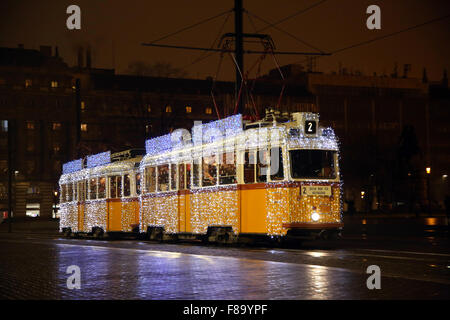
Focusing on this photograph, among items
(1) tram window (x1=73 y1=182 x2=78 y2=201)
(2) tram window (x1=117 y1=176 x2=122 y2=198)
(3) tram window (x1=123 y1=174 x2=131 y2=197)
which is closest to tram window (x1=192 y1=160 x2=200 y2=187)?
(3) tram window (x1=123 y1=174 x2=131 y2=197)

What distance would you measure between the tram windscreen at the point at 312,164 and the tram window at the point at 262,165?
Result: 766mm

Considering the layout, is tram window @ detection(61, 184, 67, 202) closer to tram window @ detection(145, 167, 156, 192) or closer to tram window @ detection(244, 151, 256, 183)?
tram window @ detection(145, 167, 156, 192)

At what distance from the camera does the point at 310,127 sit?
20.1 meters

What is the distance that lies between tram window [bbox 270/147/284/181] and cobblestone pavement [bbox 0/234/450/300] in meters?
2.14

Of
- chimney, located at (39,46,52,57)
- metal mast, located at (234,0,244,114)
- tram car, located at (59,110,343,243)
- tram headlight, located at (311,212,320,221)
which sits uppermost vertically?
chimney, located at (39,46,52,57)

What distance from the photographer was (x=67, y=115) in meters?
97.9

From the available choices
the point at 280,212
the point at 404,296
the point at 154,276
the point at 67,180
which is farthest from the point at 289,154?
the point at 67,180

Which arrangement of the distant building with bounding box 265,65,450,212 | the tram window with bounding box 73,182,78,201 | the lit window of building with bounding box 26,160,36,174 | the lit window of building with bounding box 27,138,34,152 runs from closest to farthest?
1. the tram window with bounding box 73,182,78,201
2. the lit window of building with bounding box 26,160,36,174
3. the lit window of building with bounding box 27,138,34,152
4. the distant building with bounding box 265,65,450,212

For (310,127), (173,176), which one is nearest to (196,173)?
(173,176)

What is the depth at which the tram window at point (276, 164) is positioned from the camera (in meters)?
19.7

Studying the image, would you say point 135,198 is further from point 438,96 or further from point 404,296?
point 438,96

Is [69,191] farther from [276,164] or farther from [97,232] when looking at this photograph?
[276,164]

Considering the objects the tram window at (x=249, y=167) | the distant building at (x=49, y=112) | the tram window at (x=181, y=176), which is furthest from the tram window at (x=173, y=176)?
the distant building at (x=49, y=112)

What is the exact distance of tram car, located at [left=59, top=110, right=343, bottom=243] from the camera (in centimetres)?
1948
